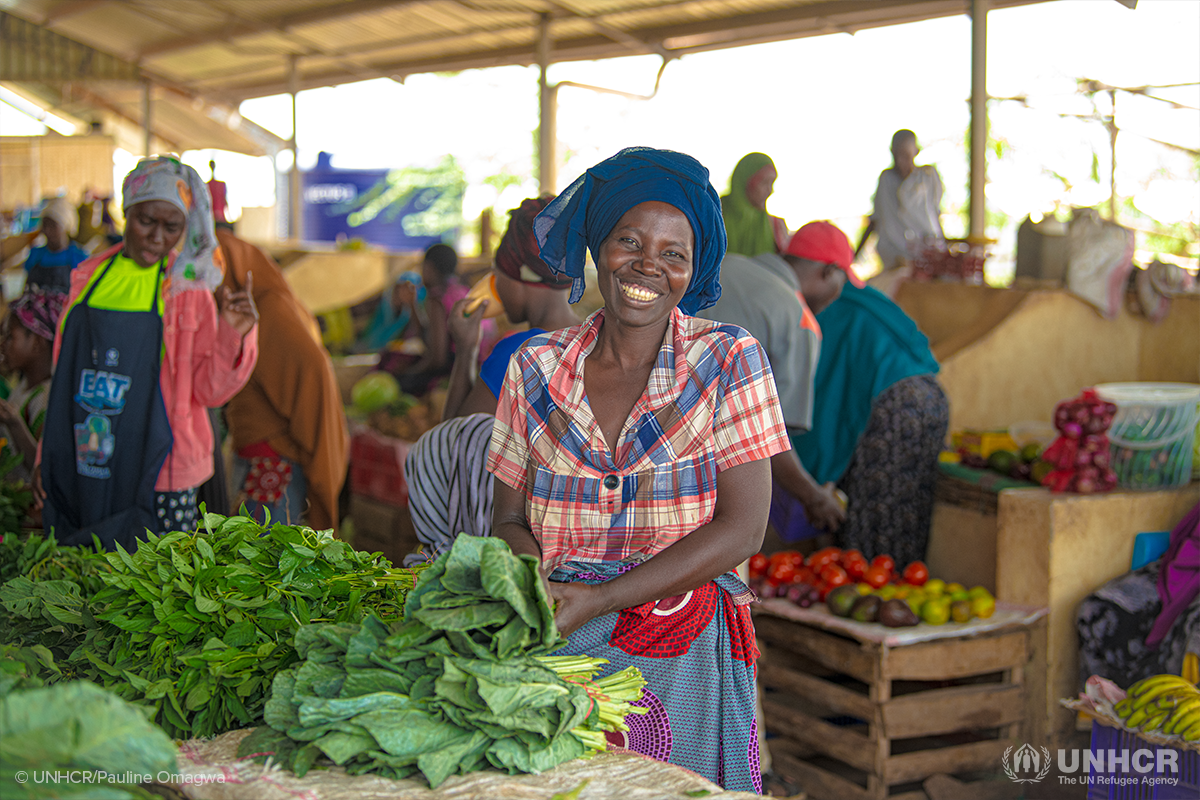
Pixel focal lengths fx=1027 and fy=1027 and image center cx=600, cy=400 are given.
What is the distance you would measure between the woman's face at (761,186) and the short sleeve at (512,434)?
2601mm

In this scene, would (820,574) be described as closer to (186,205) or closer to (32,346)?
(186,205)

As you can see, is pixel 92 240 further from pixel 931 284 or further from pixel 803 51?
pixel 803 51

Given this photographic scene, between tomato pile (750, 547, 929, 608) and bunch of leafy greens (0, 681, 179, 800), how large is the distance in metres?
2.93

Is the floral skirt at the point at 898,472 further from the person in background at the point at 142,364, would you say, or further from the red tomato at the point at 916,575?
the person in background at the point at 142,364

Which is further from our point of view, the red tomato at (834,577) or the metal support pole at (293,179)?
the metal support pole at (293,179)

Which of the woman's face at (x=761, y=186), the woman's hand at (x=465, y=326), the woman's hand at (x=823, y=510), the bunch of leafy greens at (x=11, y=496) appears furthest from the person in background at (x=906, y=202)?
the bunch of leafy greens at (x=11, y=496)

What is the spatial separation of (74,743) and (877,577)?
316 centimetres

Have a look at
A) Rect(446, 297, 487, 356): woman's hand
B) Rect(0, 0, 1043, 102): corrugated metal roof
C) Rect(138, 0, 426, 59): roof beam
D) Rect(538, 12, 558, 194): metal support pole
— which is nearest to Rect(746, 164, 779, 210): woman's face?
Rect(446, 297, 487, 356): woman's hand

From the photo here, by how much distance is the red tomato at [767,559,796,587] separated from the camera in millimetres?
4008

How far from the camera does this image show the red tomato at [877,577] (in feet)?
12.6

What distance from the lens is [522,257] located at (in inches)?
99.6

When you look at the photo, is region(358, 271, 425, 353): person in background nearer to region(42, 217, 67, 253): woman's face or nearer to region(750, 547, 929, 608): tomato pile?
region(42, 217, 67, 253): woman's face

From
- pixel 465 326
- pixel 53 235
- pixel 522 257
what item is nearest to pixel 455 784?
→ pixel 522 257

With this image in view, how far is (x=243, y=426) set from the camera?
3682 mm
